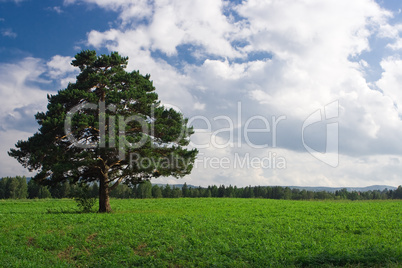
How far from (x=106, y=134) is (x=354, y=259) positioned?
17.1m

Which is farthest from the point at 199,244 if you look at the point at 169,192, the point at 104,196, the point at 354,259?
the point at 169,192

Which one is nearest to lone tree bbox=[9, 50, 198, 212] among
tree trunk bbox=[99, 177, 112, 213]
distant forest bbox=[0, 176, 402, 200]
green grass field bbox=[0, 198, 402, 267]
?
tree trunk bbox=[99, 177, 112, 213]

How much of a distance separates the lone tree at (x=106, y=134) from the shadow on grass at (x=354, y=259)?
1423 centimetres

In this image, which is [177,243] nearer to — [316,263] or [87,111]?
[316,263]

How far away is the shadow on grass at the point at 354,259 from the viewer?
9961 mm

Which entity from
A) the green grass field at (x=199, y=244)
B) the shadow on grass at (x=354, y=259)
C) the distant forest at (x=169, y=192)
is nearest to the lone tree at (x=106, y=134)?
the green grass field at (x=199, y=244)

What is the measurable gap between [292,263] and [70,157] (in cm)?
1761

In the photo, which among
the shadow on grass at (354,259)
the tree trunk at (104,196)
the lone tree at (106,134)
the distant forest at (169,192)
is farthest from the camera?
the distant forest at (169,192)

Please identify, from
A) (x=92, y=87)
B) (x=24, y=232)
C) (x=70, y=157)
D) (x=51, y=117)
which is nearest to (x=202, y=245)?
(x=24, y=232)

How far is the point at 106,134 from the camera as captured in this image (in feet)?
71.3

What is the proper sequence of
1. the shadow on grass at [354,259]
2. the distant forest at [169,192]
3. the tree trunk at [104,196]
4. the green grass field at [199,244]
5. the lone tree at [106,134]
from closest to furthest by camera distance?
the shadow on grass at [354,259] < the green grass field at [199,244] < the lone tree at [106,134] < the tree trunk at [104,196] < the distant forest at [169,192]

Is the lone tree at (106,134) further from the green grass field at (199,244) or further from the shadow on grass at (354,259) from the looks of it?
the shadow on grass at (354,259)

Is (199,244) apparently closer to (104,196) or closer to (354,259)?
(354,259)

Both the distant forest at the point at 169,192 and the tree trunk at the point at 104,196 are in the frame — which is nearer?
the tree trunk at the point at 104,196
